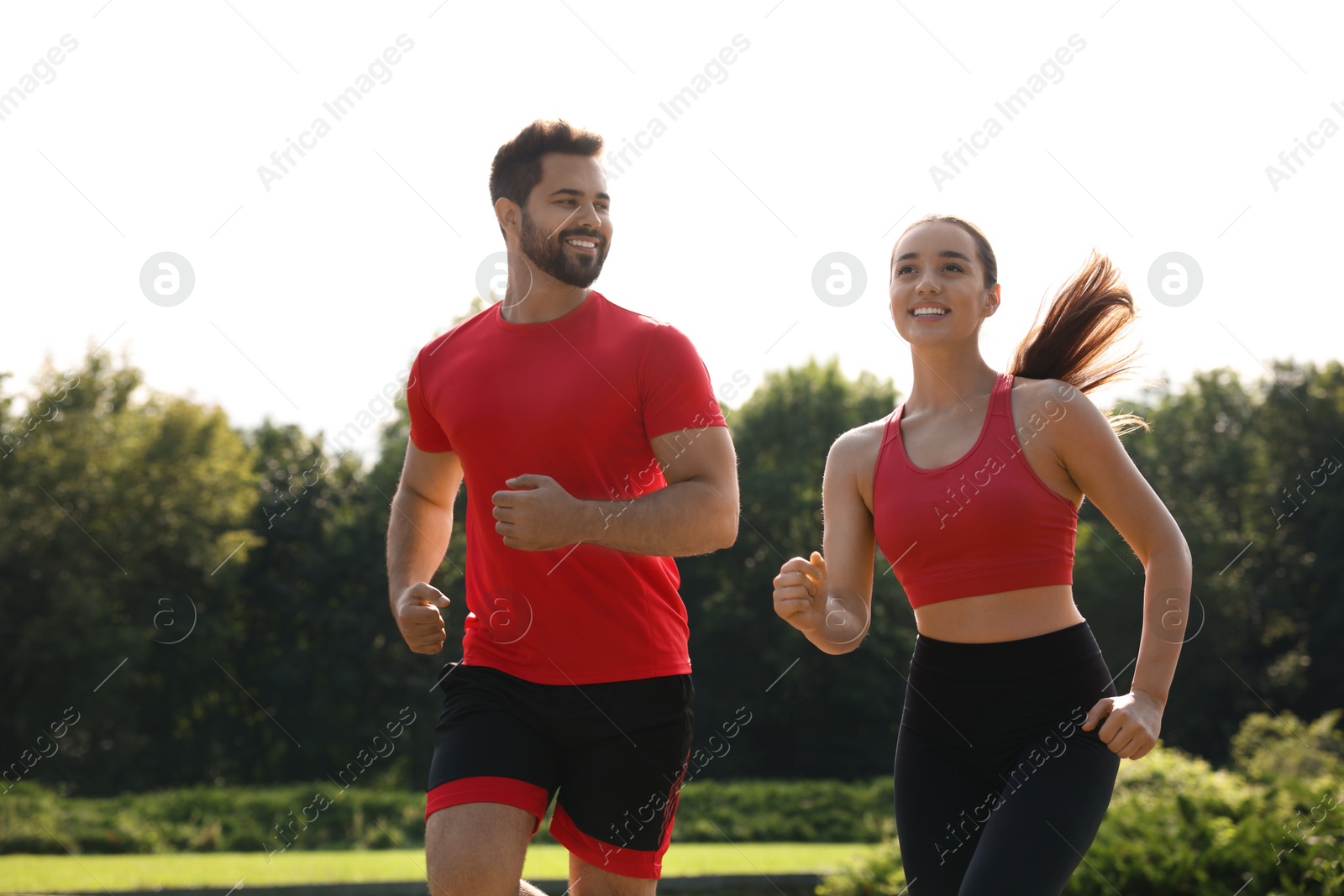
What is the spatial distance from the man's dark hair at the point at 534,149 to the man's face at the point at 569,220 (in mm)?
24

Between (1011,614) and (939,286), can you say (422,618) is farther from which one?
(939,286)

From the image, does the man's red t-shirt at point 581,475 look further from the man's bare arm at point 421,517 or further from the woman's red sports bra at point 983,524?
the woman's red sports bra at point 983,524

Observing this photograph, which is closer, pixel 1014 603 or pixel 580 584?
pixel 1014 603

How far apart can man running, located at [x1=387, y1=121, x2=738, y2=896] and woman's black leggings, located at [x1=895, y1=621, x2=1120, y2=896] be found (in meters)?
0.72

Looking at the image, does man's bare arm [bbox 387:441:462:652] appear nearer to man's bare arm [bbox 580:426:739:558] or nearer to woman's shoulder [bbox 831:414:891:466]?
man's bare arm [bbox 580:426:739:558]

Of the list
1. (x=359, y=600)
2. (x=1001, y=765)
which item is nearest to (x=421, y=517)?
(x=1001, y=765)

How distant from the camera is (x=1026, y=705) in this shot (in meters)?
3.32

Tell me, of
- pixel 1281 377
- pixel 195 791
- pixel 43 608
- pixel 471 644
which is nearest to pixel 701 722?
pixel 195 791

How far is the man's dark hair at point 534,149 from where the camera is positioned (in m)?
3.89

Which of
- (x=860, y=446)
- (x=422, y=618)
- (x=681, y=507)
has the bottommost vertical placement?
(x=422, y=618)

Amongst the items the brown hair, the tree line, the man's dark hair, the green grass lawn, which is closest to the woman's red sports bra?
the brown hair

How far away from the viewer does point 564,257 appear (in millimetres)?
3824

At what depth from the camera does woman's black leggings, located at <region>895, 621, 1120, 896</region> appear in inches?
121

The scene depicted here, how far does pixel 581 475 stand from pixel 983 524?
47.0 inches
